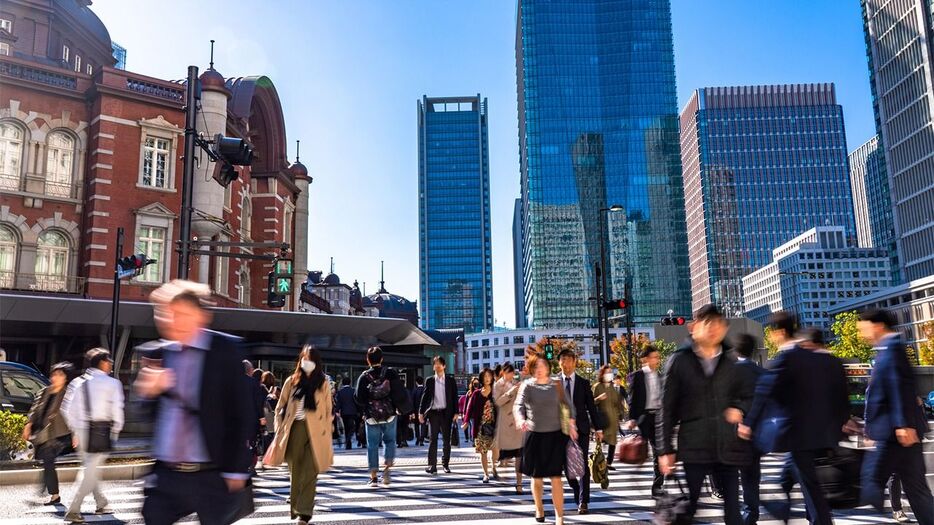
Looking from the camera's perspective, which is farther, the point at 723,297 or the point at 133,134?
the point at 723,297

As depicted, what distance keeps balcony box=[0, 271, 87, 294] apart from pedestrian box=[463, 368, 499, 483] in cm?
1897

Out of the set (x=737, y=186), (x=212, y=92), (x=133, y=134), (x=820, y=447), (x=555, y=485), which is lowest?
(x=555, y=485)

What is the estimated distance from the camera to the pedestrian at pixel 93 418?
7355 mm

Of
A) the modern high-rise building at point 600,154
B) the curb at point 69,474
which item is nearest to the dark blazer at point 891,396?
the curb at point 69,474

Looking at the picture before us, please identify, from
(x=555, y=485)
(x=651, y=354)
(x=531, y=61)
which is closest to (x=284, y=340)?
(x=651, y=354)

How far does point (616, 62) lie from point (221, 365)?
141 m

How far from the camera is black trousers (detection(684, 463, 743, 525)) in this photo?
4684 mm

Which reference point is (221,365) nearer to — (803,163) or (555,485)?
(555,485)

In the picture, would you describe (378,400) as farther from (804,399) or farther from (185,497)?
(185,497)

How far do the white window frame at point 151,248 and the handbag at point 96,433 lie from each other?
20.3m

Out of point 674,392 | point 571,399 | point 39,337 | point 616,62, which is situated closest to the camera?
point 674,392

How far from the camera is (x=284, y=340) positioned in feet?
104

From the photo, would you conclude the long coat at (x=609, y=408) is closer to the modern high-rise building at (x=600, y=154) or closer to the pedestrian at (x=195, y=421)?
the pedestrian at (x=195, y=421)

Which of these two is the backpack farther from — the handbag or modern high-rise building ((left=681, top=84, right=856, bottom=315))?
modern high-rise building ((left=681, top=84, right=856, bottom=315))
